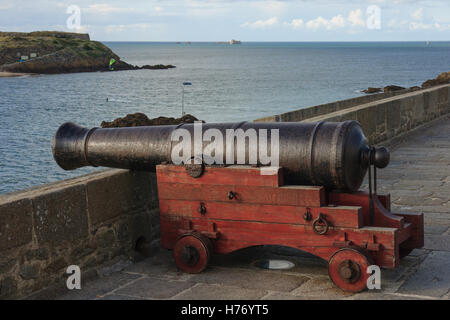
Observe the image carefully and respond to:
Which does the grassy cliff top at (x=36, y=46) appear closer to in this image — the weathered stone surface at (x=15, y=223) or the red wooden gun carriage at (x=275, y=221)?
the red wooden gun carriage at (x=275, y=221)

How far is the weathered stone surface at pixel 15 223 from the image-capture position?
12.1 feet

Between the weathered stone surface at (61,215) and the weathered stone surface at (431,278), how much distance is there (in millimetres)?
2095

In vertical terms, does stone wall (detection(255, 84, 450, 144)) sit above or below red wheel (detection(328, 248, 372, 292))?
above

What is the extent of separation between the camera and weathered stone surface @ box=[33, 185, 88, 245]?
397 centimetres

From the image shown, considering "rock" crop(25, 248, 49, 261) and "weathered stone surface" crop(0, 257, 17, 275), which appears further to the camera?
"rock" crop(25, 248, 49, 261)

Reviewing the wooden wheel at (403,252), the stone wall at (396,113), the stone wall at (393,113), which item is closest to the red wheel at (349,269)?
the wooden wheel at (403,252)

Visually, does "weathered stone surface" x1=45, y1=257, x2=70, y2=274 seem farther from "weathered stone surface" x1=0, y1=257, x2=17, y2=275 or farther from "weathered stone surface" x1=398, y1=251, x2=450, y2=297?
"weathered stone surface" x1=398, y1=251, x2=450, y2=297

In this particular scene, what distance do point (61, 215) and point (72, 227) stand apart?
0.13 meters

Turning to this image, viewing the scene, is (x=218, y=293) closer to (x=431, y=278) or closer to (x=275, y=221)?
(x=275, y=221)

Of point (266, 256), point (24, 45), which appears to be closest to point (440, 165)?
point (266, 256)

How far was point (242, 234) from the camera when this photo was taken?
4277mm

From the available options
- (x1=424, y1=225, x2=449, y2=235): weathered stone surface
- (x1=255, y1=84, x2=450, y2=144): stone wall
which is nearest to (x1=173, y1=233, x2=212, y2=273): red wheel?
(x1=424, y1=225, x2=449, y2=235): weathered stone surface

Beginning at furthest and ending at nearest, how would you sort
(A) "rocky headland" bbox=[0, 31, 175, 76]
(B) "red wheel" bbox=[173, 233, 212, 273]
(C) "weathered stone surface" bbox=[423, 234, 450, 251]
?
(A) "rocky headland" bbox=[0, 31, 175, 76] → (C) "weathered stone surface" bbox=[423, 234, 450, 251] → (B) "red wheel" bbox=[173, 233, 212, 273]

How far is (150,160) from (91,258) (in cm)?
79
